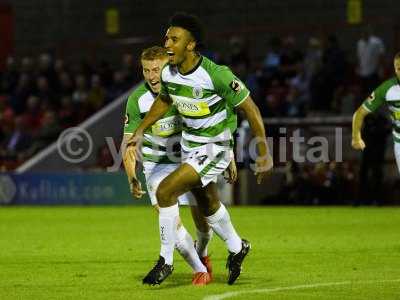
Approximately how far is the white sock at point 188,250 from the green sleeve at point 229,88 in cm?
126

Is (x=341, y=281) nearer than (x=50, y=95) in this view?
Yes

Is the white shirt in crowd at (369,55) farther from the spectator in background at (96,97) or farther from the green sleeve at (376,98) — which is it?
the green sleeve at (376,98)

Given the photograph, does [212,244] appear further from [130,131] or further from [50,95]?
[50,95]

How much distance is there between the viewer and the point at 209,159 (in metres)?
8.85

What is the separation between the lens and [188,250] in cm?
916

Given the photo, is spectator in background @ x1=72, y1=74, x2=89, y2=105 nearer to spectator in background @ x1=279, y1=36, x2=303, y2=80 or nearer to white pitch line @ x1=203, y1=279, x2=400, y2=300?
spectator in background @ x1=279, y1=36, x2=303, y2=80

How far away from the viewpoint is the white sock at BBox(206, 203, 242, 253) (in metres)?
9.06

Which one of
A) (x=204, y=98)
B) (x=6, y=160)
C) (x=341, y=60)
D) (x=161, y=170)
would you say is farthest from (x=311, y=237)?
(x=6, y=160)

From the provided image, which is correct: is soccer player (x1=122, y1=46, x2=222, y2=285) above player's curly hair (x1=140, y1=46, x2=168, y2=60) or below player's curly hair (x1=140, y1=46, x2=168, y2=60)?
below

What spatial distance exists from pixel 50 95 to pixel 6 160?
8.79 ft

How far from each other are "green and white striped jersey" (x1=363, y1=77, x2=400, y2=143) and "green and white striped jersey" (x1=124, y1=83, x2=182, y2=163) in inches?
127

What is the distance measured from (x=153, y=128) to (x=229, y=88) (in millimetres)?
1381

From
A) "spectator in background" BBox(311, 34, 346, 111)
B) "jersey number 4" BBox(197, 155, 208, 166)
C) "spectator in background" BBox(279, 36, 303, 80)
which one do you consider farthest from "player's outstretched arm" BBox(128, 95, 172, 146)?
"spectator in background" BBox(279, 36, 303, 80)

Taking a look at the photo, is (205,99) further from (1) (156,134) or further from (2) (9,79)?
(2) (9,79)
